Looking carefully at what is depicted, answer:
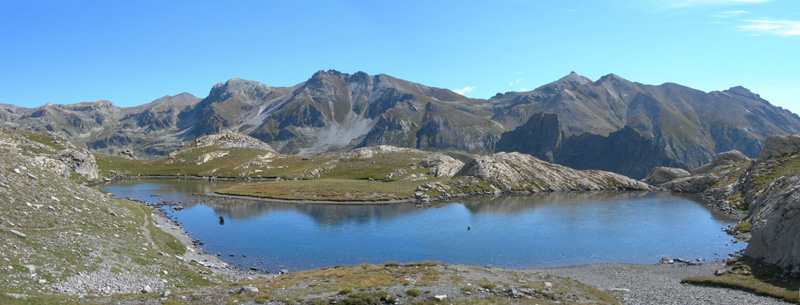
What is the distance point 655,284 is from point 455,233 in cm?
4336

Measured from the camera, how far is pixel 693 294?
4341 centimetres

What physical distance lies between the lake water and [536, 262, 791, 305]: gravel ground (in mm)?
6378

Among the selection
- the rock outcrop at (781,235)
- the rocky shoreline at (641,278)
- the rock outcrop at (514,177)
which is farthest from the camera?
the rock outcrop at (514,177)

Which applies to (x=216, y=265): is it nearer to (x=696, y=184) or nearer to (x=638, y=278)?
(x=638, y=278)

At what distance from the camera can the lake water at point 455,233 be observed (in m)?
67.8

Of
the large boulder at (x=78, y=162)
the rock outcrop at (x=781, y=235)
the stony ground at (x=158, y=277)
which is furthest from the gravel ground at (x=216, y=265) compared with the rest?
the large boulder at (x=78, y=162)

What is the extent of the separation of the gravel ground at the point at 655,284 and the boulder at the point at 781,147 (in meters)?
106

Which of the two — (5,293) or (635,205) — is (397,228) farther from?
(635,205)

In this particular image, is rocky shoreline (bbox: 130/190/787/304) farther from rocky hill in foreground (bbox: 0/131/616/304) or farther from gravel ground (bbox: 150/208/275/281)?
rocky hill in foreground (bbox: 0/131/616/304)

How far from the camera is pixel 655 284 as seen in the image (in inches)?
1951

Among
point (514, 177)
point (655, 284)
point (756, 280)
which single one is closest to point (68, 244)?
point (655, 284)

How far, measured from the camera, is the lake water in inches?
2667

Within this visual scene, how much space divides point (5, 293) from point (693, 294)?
5913cm

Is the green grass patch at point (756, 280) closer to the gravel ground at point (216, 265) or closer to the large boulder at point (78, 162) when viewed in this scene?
the gravel ground at point (216, 265)
